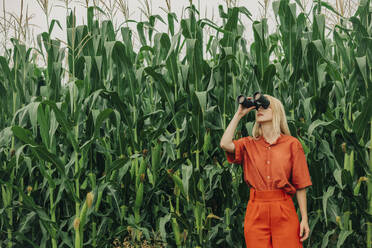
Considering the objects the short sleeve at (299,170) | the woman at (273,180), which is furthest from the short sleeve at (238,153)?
the short sleeve at (299,170)

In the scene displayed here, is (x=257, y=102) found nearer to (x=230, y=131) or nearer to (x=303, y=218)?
(x=230, y=131)

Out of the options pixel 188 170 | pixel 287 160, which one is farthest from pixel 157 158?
pixel 287 160

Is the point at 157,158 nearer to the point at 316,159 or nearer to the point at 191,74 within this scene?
the point at 191,74

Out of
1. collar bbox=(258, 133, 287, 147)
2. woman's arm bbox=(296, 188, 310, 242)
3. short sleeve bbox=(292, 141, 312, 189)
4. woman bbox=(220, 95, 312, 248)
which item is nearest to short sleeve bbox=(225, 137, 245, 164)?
woman bbox=(220, 95, 312, 248)

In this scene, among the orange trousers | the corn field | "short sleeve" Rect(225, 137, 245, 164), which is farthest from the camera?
the corn field

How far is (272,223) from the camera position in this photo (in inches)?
110

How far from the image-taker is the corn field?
3467 millimetres

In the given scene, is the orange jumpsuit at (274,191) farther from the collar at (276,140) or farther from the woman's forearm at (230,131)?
the woman's forearm at (230,131)

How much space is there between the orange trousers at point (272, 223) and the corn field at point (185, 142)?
748 mm

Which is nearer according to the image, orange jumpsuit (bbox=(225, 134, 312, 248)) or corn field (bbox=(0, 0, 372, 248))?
orange jumpsuit (bbox=(225, 134, 312, 248))

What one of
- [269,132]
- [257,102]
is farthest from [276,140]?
[257,102]

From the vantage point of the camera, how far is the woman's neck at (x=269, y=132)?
2.93 meters

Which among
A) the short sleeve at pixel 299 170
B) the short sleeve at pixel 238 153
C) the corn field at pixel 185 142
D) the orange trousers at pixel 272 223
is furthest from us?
the corn field at pixel 185 142

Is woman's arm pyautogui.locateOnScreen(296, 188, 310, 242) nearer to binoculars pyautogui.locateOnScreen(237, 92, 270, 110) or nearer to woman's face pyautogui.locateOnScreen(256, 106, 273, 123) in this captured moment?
woman's face pyautogui.locateOnScreen(256, 106, 273, 123)
